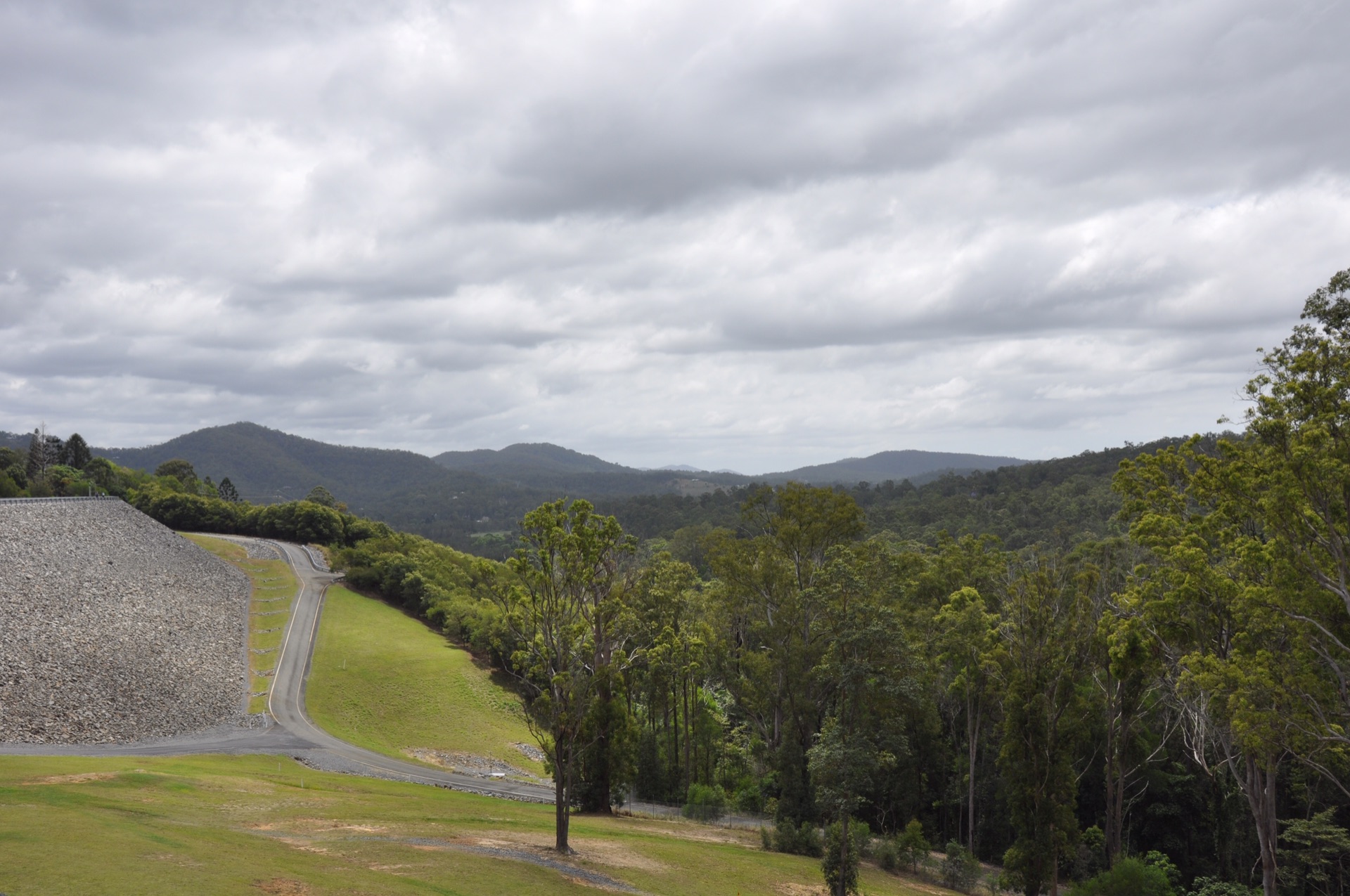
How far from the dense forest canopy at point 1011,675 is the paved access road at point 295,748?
328 inches

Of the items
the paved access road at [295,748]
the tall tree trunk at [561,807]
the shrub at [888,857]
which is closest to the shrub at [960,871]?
the shrub at [888,857]

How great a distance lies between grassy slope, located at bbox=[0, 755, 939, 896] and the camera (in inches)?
618

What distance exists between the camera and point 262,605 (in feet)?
245

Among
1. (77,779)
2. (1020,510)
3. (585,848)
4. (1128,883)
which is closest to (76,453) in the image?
(77,779)

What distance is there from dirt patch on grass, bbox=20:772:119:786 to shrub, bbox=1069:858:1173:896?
34604mm

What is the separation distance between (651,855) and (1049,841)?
14073 mm

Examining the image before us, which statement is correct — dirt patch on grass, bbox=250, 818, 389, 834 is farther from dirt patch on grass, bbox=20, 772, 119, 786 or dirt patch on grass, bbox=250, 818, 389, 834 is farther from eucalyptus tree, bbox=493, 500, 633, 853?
dirt patch on grass, bbox=20, 772, 119, 786

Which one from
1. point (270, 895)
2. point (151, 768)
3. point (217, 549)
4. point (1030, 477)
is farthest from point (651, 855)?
point (1030, 477)

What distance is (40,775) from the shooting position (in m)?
26.6

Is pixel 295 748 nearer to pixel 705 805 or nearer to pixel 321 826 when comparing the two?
pixel 705 805

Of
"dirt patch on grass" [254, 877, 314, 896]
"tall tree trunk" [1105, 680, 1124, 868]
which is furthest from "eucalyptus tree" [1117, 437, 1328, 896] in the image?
"dirt patch on grass" [254, 877, 314, 896]

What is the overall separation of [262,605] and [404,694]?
76.8 feet

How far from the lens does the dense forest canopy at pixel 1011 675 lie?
18.9 metres

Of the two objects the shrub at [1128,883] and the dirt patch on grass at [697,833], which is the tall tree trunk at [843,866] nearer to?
the dirt patch on grass at [697,833]
